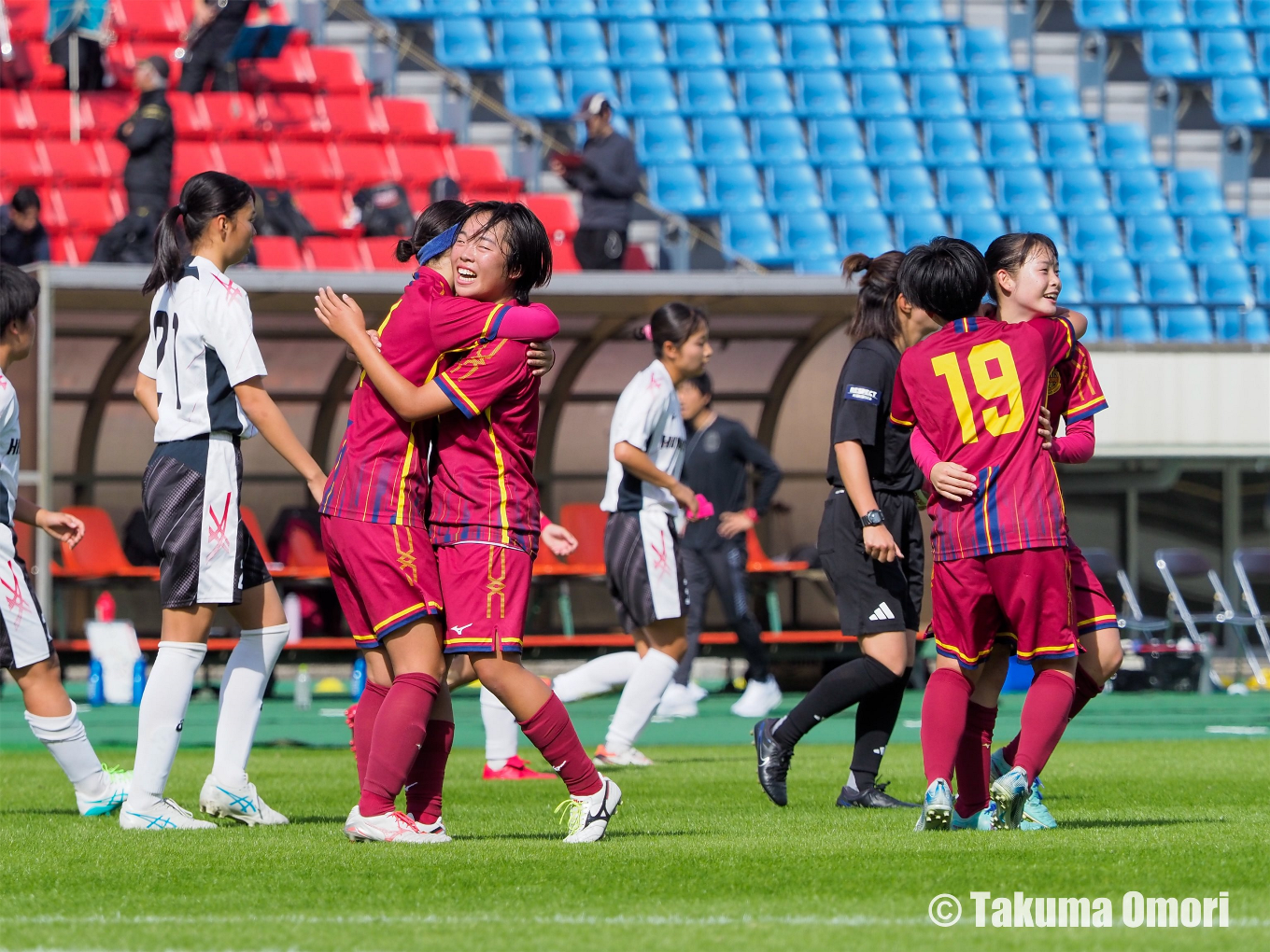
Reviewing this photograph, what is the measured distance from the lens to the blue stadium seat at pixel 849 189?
2106 centimetres

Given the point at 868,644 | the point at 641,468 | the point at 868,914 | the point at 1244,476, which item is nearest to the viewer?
the point at 868,914

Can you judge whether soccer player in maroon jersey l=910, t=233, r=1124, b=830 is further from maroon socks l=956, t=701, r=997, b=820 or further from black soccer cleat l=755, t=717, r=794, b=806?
black soccer cleat l=755, t=717, r=794, b=806

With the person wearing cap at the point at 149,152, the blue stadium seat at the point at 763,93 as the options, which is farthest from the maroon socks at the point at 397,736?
the blue stadium seat at the point at 763,93

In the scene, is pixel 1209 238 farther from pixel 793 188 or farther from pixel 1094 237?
pixel 793 188

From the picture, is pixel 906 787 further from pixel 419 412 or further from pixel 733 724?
pixel 733 724

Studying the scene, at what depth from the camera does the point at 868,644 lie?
20.3 ft

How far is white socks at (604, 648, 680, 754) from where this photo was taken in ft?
26.1

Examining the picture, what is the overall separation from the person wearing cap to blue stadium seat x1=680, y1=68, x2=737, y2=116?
26.7ft

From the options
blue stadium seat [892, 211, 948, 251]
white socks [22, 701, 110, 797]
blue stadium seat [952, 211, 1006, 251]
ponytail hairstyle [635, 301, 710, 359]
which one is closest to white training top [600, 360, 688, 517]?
ponytail hairstyle [635, 301, 710, 359]

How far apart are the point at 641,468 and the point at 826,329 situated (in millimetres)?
6178

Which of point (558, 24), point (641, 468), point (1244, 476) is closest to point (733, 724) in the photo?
point (641, 468)

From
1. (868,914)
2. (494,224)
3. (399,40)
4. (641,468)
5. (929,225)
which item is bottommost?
(868,914)

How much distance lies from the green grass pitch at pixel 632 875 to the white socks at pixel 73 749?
0.16 m

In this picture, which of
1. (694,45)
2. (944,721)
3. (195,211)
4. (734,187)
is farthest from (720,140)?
(944,721)
